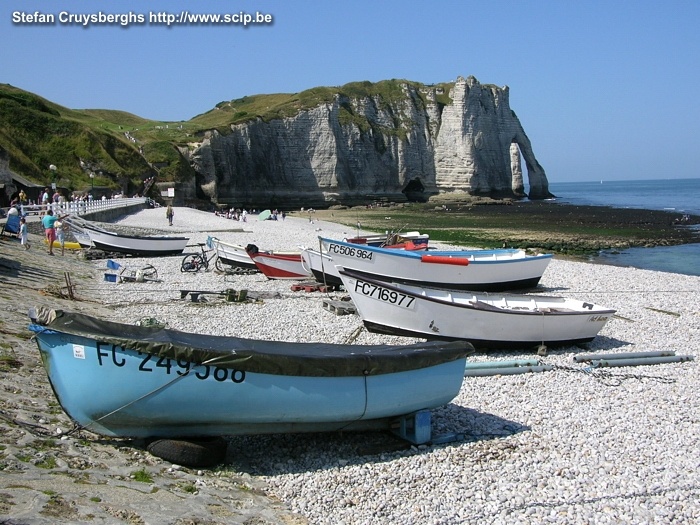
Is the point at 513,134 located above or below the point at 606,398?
above

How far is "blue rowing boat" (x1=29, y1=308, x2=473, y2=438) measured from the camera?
7.02 m

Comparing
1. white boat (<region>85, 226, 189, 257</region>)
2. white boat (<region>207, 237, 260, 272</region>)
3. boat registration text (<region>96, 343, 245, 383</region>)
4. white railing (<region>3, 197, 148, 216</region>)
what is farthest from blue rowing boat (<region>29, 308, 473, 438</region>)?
white railing (<region>3, 197, 148, 216</region>)

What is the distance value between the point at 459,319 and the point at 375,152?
317 ft

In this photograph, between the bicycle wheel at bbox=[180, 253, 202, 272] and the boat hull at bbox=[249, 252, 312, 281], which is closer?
the boat hull at bbox=[249, 252, 312, 281]

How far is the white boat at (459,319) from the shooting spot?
41.7 ft

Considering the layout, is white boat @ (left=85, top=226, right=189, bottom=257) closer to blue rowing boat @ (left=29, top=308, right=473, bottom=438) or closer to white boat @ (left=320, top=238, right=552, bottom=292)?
white boat @ (left=320, top=238, right=552, bottom=292)

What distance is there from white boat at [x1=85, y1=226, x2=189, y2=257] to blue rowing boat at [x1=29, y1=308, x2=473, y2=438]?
2179 cm

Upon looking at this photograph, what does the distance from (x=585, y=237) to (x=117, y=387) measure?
47.2 m

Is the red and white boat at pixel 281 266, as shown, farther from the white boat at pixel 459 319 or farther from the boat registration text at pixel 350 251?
the white boat at pixel 459 319

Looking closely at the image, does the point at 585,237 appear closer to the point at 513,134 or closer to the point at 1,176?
the point at 1,176

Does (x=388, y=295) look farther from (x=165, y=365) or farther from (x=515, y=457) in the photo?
(x=165, y=365)

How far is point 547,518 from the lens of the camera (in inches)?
260

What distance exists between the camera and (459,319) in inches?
506

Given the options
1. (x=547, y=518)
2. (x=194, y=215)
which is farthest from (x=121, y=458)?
(x=194, y=215)
